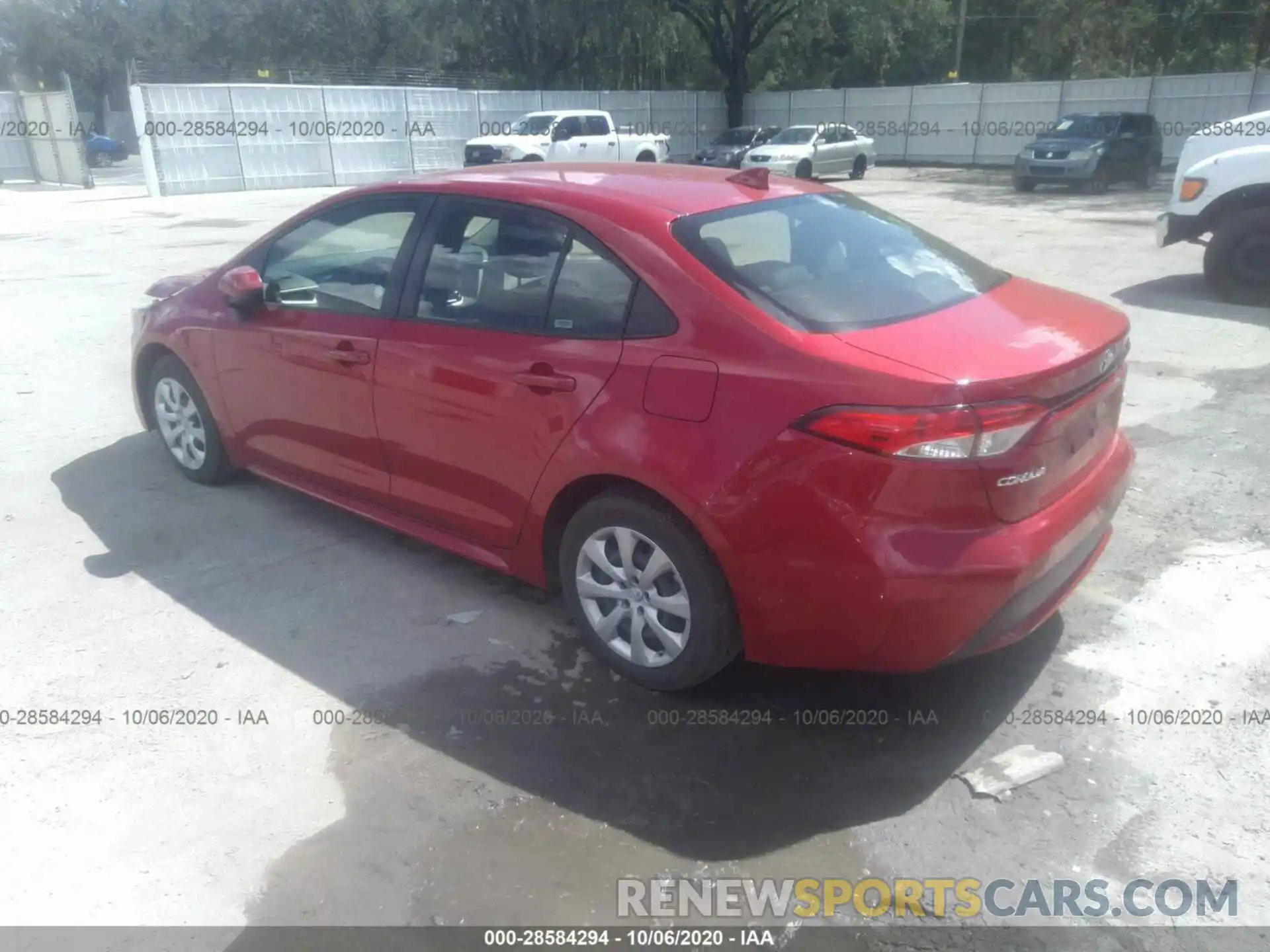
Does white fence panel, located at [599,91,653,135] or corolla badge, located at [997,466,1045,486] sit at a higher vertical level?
white fence panel, located at [599,91,653,135]

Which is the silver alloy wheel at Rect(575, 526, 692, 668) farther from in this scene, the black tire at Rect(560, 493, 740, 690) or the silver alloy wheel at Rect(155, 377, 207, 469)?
the silver alloy wheel at Rect(155, 377, 207, 469)

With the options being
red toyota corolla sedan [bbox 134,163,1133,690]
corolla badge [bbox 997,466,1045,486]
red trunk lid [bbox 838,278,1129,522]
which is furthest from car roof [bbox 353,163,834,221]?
corolla badge [bbox 997,466,1045,486]

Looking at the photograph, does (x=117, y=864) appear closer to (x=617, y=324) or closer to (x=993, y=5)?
(x=617, y=324)

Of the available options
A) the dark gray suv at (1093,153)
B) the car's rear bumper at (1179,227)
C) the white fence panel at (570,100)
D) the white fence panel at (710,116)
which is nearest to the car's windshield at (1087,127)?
the dark gray suv at (1093,153)

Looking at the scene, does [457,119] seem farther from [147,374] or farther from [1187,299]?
[147,374]

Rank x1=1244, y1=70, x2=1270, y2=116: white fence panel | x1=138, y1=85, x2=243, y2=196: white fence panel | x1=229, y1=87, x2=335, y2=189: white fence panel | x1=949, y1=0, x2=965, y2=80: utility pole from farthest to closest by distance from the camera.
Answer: x1=949, y1=0, x2=965, y2=80: utility pole → x1=1244, y1=70, x2=1270, y2=116: white fence panel → x1=229, y1=87, x2=335, y2=189: white fence panel → x1=138, y1=85, x2=243, y2=196: white fence panel

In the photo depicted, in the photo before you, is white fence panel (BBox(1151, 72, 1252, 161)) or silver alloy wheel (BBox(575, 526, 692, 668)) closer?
silver alloy wheel (BBox(575, 526, 692, 668))

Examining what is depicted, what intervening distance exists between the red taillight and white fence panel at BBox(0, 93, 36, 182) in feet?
101

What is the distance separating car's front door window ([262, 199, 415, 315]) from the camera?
401 centimetres

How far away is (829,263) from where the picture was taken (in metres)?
3.40

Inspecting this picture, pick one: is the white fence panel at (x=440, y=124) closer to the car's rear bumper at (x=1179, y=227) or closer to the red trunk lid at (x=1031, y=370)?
the car's rear bumper at (x=1179, y=227)

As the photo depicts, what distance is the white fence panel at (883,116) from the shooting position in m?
34.7

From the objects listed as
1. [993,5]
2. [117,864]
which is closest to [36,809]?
[117,864]

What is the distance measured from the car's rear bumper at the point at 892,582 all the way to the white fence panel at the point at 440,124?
27190mm
